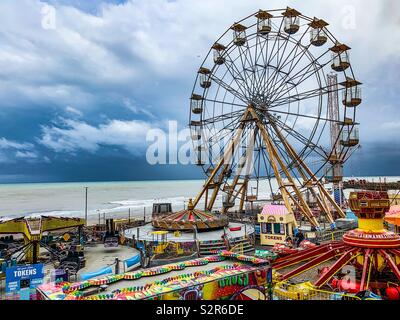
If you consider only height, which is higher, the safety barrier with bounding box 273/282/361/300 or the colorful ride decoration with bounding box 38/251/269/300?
the colorful ride decoration with bounding box 38/251/269/300

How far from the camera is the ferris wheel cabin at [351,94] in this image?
80.0 ft

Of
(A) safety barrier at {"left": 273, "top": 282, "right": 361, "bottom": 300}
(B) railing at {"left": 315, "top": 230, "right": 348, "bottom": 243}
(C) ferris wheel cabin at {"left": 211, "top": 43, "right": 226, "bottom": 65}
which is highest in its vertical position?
(C) ferris wheel cabin at {"left": 211, "top": 43, "right": 226, "bottom": 65}

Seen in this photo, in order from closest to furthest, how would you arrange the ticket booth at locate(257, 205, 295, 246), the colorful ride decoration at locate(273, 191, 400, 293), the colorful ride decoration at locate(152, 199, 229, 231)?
the colorful ride decoration at locate(273, 191, 400, 293) < the ticket booth at locate(257, 205, 295, 246) < the colorful ride decoration at locate(152, 199, 229, 231)

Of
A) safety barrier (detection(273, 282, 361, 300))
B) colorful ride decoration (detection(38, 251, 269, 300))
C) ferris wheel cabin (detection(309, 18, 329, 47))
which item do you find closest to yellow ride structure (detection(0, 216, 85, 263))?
colorful ride decoration (detection(38, 251, 269, 300))

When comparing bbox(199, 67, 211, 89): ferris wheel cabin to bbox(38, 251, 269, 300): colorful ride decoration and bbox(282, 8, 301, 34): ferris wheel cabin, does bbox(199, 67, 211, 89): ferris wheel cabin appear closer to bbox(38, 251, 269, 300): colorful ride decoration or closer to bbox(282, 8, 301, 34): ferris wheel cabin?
bbox(282, 8, 301, 34): ferris wheel cabin

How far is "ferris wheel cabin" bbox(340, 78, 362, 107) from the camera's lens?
24.4 m

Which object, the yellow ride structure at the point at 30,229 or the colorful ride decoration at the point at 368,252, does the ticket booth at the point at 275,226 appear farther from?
the yellow ride structure at the point at 30,229

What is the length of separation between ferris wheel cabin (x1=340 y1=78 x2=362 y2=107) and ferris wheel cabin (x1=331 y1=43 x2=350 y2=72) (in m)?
1.38

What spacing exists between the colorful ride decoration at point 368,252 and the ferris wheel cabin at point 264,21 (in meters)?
20.4

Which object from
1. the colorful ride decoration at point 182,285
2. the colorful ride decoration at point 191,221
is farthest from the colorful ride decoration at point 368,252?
the colorful ride decoration at point 191,221

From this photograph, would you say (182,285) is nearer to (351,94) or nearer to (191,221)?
(191,221)

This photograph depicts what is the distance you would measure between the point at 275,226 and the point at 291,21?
51.8 feet

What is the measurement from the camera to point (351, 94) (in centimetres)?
2448
